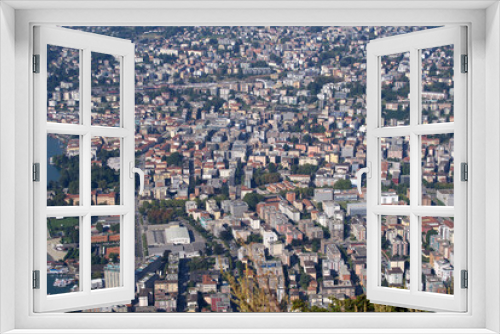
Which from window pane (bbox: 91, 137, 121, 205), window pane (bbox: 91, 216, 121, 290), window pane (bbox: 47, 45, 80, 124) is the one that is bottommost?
window pane (bbox: 91, 216, 121, 290)

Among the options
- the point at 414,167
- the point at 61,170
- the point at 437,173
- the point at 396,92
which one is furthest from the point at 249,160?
the point at 414,167

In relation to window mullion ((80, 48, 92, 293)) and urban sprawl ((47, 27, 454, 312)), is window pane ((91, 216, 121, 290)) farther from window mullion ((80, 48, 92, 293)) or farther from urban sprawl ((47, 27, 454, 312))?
window mullion ((80, 48, 92, 293))

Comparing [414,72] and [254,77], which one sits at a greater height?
[254,77]

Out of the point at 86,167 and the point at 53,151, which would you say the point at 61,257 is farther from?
Result: the point at 86,167

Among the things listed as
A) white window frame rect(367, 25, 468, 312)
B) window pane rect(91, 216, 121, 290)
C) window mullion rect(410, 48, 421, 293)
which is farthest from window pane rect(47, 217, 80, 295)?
window mullion rect(410, 48, 421, 293)

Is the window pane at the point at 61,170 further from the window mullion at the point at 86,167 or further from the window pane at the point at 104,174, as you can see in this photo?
the window mullion at the point at 86,167

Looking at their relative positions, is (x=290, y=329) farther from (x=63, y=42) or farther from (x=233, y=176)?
(x=233, y=176)
